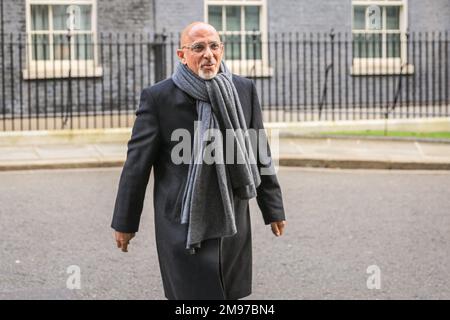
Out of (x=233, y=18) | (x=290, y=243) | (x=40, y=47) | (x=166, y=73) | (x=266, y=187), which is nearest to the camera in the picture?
(x=266, y=187)

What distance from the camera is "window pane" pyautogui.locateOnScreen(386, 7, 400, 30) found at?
21.0m

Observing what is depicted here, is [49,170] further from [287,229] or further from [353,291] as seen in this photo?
[353,291]

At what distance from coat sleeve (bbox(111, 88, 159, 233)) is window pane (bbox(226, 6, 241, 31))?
15556 mm

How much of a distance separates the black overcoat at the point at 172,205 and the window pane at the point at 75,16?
1463 cm

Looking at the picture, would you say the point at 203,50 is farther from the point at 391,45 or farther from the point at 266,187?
the point at 391,45

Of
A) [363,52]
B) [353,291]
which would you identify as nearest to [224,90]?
[353,291]

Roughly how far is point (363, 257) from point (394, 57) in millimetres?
13775

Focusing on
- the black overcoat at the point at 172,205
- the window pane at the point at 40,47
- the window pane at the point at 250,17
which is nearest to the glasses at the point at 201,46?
the black overcoat at the point at 172,205

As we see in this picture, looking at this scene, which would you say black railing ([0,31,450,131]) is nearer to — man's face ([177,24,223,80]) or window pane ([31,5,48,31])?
window pane ([31,5,48,31])

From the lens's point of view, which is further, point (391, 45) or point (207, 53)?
point (391, 45)

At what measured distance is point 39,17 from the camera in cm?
1870

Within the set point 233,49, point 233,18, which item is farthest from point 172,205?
point 233,18

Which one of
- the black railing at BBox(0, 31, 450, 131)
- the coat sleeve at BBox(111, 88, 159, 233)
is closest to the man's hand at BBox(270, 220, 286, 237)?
the coat sleeve at BBox(111, 88, 159, 233)

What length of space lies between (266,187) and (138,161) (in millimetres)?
663
